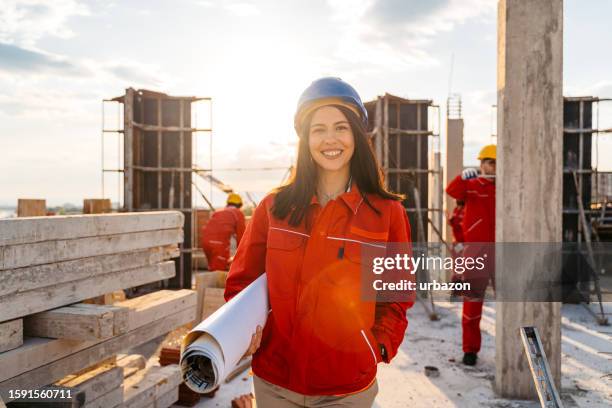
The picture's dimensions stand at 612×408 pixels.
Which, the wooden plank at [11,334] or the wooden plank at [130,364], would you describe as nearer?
the wooden plank at [11,334]

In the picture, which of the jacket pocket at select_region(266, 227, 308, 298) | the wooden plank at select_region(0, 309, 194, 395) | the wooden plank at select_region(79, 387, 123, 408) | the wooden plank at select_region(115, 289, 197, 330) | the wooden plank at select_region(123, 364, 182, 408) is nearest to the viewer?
the jacket pocket at select_region(266, 227, 308, 298)

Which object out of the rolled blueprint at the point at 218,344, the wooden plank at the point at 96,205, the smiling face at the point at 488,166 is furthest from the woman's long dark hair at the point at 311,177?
the wooden plank at the point at 96,205

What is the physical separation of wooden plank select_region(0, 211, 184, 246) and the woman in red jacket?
1.53m

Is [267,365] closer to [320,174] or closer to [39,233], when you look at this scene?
[320,174]

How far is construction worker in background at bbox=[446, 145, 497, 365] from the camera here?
578 cm

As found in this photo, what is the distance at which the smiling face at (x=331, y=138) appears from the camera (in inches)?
86.2

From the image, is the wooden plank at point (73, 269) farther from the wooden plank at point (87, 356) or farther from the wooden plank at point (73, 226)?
the wooden plank at point (87, 356)

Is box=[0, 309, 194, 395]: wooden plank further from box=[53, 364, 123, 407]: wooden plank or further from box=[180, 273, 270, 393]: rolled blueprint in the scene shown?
box=[180, 273, 270, 393]: rolled blueprint

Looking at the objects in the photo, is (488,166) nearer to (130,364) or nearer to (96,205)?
(130,364)

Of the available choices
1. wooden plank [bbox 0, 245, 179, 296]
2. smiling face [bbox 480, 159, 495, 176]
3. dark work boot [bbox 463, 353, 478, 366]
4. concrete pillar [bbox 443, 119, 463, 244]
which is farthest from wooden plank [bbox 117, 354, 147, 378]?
concrete pillar [bbox 443, 119, 463, 244]

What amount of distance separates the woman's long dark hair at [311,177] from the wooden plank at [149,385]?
269 cm

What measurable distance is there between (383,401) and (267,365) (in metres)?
3.06

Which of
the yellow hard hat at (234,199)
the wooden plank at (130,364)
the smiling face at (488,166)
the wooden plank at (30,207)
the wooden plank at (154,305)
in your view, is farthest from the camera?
the yellow hard hat at (234,199)

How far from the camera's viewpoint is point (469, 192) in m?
6.17
